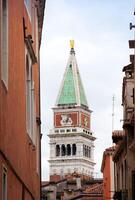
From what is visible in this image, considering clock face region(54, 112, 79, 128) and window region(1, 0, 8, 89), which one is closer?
window region(1, 0, 8, 89)

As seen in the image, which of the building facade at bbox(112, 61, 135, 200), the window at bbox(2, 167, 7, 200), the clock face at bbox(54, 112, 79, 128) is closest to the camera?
the window at bbox(2, 167, 7, 200)

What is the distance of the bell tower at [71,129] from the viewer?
190m

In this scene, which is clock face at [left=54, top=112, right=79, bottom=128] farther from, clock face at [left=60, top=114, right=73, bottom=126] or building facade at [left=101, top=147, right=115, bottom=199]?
building facade at [left=101, top=147, right=115, bottom=199]

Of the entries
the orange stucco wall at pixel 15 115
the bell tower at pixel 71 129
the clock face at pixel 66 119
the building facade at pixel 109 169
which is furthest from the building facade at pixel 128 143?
the clock face at pixel 66 119

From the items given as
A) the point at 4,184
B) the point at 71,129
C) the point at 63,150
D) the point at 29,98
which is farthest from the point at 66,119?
the point at 4,184

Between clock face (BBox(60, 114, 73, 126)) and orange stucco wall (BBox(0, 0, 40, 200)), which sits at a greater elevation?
clock face (BBox(60, 114, 73, 126))

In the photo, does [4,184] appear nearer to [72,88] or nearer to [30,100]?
[30,100]

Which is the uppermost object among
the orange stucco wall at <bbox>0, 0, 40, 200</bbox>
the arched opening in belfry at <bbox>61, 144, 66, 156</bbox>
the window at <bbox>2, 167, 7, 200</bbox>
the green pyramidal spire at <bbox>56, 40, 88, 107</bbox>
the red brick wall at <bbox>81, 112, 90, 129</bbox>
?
the green pyramidal spire at <bbox>56, 40, 88, 107</bbox>

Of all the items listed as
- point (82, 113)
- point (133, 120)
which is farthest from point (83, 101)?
point (133, 120)

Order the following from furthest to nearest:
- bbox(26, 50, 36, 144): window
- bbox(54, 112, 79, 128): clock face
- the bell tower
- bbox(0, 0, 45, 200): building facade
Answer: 1. bbox(54, 112, 79, 128): clock face
2. the bell tower
3. bbox(26, 50, 36, 144): window
4. bbox(0, 0, 45, 200): building facade

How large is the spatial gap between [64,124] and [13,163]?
177 m

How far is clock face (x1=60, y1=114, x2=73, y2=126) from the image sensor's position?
19325 cm

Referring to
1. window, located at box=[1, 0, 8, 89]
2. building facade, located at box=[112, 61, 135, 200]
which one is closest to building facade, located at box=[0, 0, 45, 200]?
window, located at box=[1, 0, 8, 89]

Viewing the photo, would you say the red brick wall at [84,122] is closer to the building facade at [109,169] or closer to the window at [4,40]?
the building facade at [109,169]
